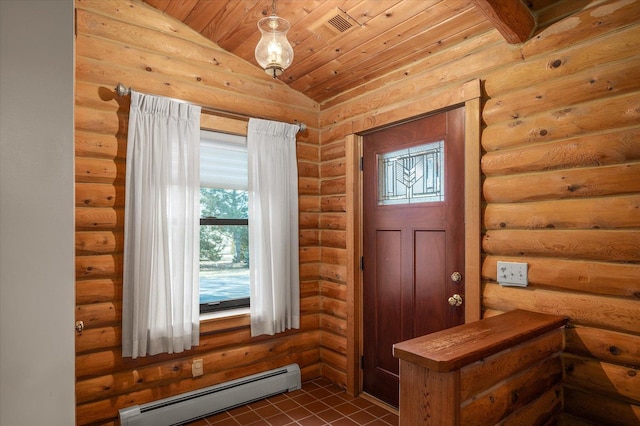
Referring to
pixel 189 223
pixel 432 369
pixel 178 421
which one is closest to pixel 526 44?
pixel 432 369

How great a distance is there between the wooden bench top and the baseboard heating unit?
6.19ft

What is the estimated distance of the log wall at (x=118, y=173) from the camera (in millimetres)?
2406

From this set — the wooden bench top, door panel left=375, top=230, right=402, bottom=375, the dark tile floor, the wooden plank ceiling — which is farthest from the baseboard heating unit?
the wooden plank ceiling

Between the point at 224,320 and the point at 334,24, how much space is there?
2322 mm

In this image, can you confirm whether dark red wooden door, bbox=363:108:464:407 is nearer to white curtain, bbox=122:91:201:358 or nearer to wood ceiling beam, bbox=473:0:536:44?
wood ceiling beam, bbox=473:0:536:44

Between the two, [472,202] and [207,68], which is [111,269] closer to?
[207,68]

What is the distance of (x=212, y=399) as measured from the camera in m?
2.79

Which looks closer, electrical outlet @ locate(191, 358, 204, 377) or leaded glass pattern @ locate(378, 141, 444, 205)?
leaded glass pattern @ locate(378, 141, 444, 205)

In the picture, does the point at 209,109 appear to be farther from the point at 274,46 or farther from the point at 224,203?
the point at 274,46

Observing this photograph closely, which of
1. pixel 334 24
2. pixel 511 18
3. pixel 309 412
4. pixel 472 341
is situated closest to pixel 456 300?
pixel 472 341

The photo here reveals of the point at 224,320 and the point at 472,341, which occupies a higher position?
the point at 472,341

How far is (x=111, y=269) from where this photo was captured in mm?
2479

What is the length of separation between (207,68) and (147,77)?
47cm

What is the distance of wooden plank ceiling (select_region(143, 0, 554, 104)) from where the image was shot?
2.12 metres
